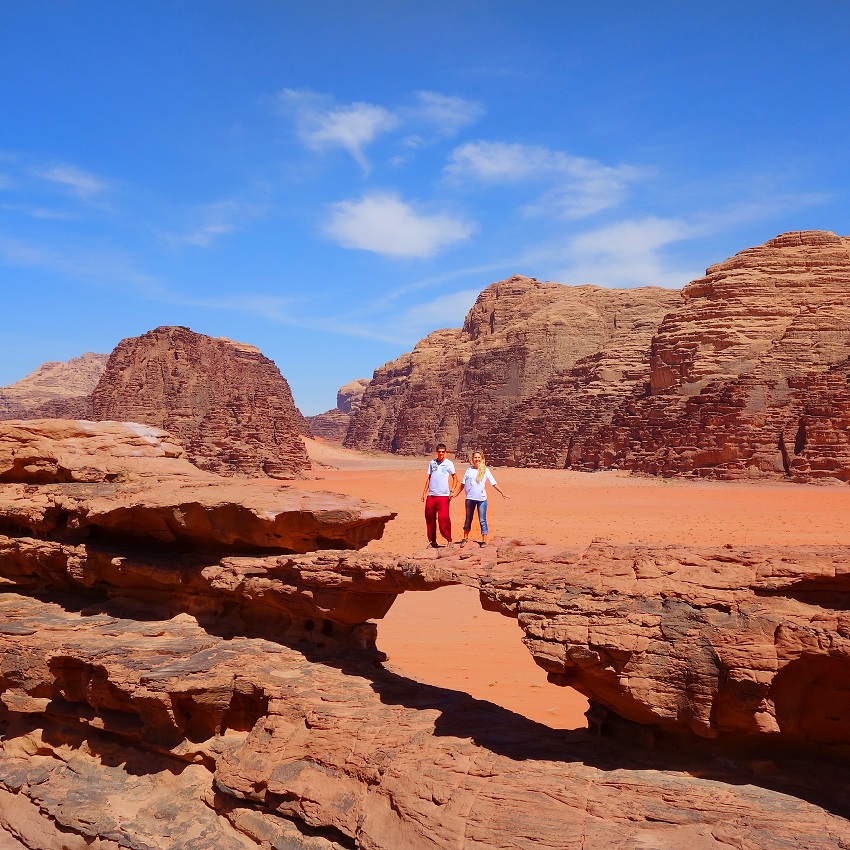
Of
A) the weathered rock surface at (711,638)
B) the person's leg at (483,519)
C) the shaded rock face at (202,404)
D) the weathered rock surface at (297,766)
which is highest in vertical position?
the shaded rock face at (202,404)

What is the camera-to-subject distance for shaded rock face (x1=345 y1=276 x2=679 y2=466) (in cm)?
5288

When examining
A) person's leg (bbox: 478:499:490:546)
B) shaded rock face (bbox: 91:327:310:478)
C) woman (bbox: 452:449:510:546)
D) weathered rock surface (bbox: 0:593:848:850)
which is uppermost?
shaded rock face (bbox: 91:327:310:478)

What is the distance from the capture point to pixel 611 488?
34.3 m

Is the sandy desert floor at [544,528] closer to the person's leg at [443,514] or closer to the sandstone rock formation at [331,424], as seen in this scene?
the person's leg at [443,514]

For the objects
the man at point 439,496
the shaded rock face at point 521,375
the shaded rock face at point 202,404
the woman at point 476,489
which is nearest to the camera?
the man at point 439,496

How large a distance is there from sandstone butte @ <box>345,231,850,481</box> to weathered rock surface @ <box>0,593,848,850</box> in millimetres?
29604

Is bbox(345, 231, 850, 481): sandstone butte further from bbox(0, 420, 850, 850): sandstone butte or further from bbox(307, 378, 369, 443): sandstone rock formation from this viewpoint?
bbox(307, 378, 369, 443): sandstone rock formation

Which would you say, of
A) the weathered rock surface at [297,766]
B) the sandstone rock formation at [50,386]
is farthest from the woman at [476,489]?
the sandstone rock formation at [50,386]

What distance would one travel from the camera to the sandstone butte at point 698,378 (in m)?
33.5

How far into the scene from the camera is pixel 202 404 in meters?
45.8

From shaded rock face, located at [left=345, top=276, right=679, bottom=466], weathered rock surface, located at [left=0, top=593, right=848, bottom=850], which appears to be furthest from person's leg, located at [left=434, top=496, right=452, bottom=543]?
shaded rock face, located at [left=345, top=276, right=679, bottom=466]

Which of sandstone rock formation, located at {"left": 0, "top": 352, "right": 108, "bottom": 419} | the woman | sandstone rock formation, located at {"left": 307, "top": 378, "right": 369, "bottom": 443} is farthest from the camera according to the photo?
sandstone rock formation, located at {"left": 307, "top": 378, "right": 369, "bottom": 443}

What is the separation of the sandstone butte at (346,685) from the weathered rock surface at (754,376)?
29254mm

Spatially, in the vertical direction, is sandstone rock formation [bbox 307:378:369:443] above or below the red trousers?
above
